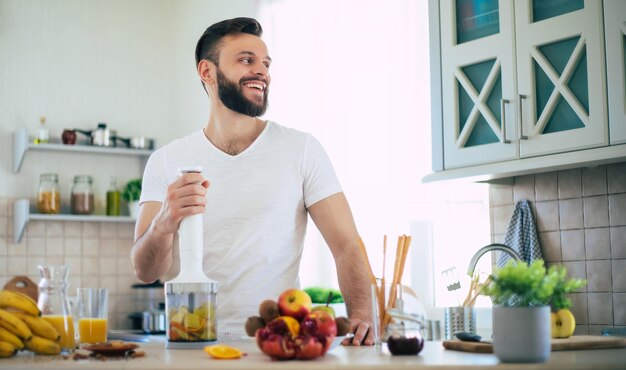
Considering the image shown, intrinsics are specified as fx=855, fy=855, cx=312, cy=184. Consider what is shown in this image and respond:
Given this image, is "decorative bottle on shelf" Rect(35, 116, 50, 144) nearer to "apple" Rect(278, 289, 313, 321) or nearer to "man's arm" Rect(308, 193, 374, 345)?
"man's arm" Rect(308, 193, 374, 345)

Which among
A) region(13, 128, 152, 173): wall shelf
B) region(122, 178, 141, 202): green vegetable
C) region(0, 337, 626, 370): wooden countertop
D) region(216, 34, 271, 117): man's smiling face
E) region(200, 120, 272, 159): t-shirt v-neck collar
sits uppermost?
region(13, 128, 152, 173): wall shelf

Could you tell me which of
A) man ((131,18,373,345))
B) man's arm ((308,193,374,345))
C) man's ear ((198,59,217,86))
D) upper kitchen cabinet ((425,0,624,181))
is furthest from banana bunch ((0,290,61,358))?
upper kitchen cabinet ((425,0,624,181))

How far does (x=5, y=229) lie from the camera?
5.16 m

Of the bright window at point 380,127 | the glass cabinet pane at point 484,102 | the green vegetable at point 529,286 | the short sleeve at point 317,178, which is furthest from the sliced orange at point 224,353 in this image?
the bright window at point 380,127

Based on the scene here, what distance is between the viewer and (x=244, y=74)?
275 centimetres

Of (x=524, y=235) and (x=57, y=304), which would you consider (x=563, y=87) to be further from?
(x=57, y=304)

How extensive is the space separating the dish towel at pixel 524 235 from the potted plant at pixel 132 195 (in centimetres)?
273

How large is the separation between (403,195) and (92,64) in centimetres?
261

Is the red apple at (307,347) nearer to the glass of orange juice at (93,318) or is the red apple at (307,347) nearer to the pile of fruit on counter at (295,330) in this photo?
the pile of fruit on counter at (295,330)

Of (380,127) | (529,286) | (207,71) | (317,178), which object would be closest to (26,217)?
(380,127)

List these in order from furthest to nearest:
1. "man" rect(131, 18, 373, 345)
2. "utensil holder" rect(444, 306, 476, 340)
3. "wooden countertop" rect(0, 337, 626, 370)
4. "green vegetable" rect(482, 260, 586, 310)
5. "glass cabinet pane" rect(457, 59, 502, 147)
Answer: "glass cabinet pane" rect(457, 59, 502, 147), "man" rect(131, 18, 373, 345), "utensil holder" rect(444, 306, 476, 340), "green vegetable" rect(482, 260, 586, 310), "wooden countertop" rect(0, 337, 626, 370)

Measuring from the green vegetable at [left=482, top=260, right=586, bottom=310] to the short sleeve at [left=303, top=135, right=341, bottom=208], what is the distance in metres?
1.08

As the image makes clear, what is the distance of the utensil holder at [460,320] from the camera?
2.36 metres

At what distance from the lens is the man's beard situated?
2.72 m
